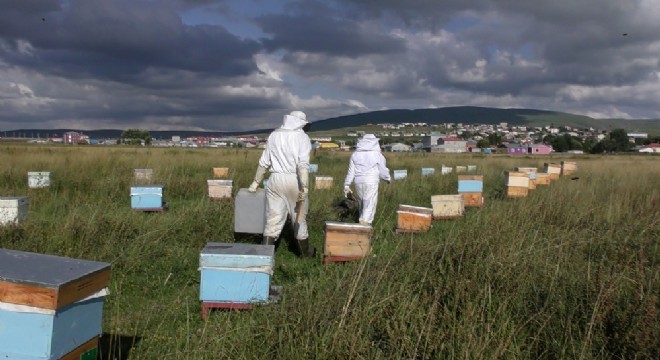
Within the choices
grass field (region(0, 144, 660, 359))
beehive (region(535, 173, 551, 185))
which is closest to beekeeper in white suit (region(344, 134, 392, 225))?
grass field (region(0, 144, 660, 359))

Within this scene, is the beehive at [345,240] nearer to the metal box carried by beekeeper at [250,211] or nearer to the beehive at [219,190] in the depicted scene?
the metal box carried by beekeeper at [250,211]

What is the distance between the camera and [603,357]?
125 inches

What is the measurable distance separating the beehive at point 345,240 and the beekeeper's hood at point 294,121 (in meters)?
1.26

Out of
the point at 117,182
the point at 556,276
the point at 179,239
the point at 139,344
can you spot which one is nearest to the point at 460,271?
the point at 556,276

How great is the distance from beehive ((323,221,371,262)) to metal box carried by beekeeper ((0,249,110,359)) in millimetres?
3567

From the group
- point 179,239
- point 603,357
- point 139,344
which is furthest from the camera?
point 179,239

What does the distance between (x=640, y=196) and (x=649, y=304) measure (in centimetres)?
879

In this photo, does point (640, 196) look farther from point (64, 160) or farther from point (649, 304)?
point (64, 160)

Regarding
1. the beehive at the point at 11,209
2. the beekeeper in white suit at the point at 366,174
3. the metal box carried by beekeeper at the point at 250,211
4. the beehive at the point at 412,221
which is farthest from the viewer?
the beehive at the point at 412,221

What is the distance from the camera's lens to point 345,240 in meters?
6.12

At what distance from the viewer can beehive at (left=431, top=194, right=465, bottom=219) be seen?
32.7 ft

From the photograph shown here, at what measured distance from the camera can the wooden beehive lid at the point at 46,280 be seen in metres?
2.44

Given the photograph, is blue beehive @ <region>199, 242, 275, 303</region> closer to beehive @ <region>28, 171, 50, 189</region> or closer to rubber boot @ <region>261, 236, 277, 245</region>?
rubber boot @ <region>261, 236, 277, 245</region>

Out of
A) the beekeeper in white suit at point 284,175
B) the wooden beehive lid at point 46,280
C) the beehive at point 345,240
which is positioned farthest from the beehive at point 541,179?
the wooden beehive lid at point 46,280
